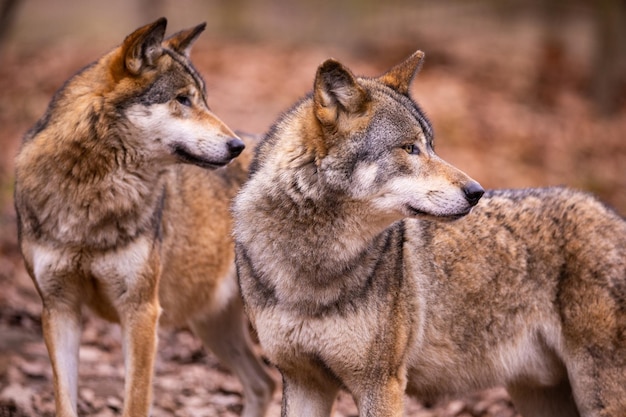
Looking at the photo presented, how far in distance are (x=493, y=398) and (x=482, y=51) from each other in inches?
523

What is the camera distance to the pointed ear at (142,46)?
18.3ft

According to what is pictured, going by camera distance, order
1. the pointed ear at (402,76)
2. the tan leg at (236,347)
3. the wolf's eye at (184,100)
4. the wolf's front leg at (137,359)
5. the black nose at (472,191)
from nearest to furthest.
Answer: the black nose at (472,191) → the pointed ear at (402,76) → the wolf's front leg at (137,359) → the wolf's eye at (184,100) → the tan leg at (236,347)

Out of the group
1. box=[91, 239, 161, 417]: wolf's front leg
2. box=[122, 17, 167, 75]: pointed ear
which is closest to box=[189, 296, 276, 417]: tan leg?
box=[91, 239, 161, 417]: wolf's front leg

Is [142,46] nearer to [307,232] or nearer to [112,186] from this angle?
[112,186]

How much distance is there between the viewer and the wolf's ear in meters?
4.61

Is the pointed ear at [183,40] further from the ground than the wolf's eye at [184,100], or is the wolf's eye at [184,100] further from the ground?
the pointed ear at [183,40]

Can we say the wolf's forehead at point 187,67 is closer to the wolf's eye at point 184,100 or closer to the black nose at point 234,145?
the wolf's eye at point 184,100

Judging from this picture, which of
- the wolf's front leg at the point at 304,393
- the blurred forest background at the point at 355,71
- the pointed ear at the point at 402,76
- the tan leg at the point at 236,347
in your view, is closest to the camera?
the wolf's front leg at the point at 304,393

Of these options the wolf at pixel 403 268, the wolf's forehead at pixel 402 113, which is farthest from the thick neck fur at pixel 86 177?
the wolf's forehead at pixel 402 113

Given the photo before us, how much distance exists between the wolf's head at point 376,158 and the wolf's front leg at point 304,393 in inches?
42.4

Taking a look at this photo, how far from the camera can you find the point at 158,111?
5.63 m

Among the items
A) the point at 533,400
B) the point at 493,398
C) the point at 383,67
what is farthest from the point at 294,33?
the point at 533,400

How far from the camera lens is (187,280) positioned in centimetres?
654

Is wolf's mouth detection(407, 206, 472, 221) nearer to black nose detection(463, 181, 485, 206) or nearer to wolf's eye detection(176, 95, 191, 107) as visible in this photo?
black nose detection(463, 181, 485, 206)
